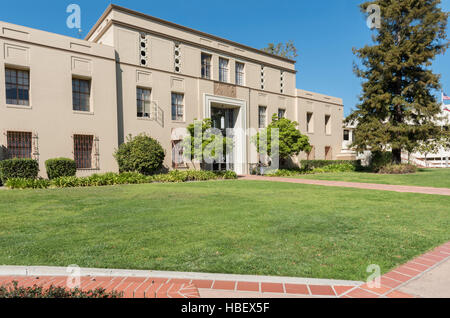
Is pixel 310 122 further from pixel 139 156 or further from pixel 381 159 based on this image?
pixel 139 156

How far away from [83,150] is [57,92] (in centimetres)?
353

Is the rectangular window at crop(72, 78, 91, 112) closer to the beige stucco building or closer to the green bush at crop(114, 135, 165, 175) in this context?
the beige stucco building

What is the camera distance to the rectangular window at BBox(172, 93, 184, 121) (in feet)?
64.1

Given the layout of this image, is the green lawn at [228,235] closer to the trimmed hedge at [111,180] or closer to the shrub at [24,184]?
the shrub at [24,184]

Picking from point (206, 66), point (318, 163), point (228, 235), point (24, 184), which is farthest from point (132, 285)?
point (318, 163)

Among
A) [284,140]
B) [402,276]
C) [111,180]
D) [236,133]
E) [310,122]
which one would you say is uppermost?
[310,122]

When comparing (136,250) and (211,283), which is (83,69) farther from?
(211,283)

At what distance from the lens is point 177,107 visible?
1972 centimetres

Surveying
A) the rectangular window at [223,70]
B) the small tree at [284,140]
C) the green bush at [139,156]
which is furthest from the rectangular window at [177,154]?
the rectangular window at [223,70]

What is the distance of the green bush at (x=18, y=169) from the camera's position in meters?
12.4

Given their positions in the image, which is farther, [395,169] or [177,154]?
[395,169]

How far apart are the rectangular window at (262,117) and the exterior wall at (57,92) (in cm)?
1305

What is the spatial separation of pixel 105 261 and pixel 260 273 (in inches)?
79.8

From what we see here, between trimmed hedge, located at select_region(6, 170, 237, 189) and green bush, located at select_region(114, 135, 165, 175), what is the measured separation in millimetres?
819
